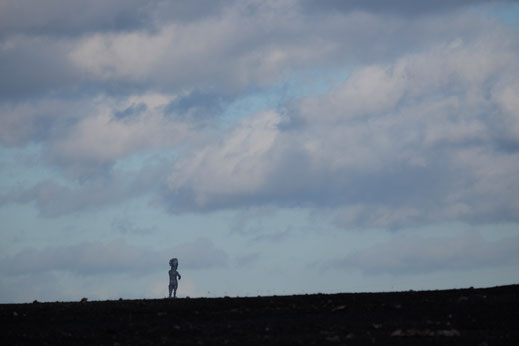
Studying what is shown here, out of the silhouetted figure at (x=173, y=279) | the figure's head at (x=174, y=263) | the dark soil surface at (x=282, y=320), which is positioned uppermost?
the figure's head at (x=174, y=263)

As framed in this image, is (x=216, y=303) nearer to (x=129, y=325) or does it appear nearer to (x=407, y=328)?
(x=129, y=325)

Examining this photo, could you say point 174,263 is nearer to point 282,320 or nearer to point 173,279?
point 173,279

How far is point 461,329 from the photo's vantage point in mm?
28594

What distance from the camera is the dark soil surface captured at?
91.4 ft

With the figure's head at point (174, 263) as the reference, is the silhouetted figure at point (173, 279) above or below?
below

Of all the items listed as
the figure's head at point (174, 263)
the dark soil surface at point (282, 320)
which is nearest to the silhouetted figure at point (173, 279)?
the figure's head at point (174, 263)

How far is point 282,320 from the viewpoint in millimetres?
31094

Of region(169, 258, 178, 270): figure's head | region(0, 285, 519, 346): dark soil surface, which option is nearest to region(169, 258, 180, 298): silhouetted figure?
region(169, 258, 178, 270): figure's head

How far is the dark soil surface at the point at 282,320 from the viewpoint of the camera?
91.4ft

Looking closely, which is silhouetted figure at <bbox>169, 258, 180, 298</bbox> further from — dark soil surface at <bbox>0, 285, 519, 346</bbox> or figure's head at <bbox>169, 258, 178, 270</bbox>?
dark soil surface at <bbox>0, 285, 519, 346</bbox>

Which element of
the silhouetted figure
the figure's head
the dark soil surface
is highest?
the figure's head

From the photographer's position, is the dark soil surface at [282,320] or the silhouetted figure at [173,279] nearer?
the dark soil surface at [282,320]

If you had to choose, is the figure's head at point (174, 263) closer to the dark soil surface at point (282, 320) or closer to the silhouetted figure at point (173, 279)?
the silhouetted figure at point (173, 279)

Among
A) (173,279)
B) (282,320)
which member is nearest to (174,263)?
(173,279)
